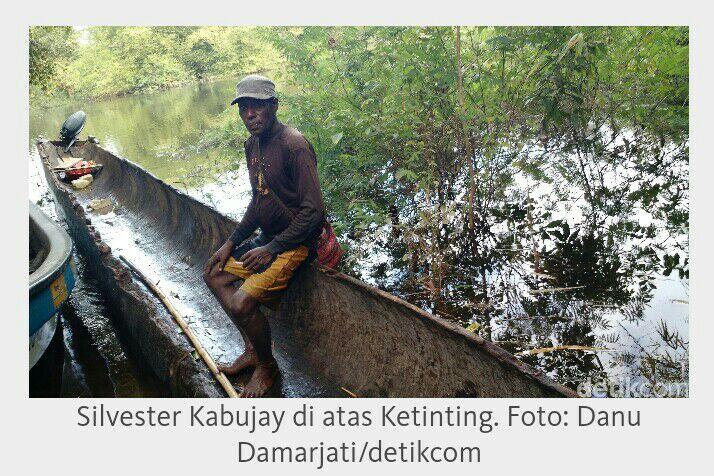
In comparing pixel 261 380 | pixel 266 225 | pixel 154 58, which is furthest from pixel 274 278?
A: pixel 154 58

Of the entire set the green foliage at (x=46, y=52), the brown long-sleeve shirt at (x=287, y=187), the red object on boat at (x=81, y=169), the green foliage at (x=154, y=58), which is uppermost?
the green foliage at (x=154, y=58)

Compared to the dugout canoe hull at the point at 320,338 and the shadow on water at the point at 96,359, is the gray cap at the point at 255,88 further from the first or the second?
the shadow on water at the point at 96,359

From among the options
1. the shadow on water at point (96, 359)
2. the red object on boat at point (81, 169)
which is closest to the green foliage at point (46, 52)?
the red object on boat at point (81, 169)

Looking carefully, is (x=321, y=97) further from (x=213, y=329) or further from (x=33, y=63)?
(x=33, y=63)

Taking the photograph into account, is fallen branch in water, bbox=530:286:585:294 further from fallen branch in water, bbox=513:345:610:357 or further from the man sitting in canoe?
the man sitting in canoe

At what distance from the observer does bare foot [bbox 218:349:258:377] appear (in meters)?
3.26

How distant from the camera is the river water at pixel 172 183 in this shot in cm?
379

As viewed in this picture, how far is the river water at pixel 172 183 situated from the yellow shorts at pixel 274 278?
4.32ft

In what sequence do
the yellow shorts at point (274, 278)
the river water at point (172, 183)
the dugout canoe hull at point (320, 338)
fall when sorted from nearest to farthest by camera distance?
1. the dugout canoe hull at point (320, 338)
2. the yellow shorts at point (274, 278)
3. the river water at point (172, 183)

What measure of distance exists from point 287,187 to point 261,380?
3.84 feet

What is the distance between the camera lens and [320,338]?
3.44 metres

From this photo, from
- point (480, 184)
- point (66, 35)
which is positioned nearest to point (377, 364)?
point (480, 184)

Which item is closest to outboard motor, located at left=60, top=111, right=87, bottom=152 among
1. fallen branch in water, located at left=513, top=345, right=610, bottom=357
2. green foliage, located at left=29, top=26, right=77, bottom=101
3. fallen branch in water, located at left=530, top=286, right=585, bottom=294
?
green foliage, located at left=29, top=26, right=77, bottom=101

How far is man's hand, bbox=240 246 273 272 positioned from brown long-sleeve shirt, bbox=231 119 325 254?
0.13 ft
